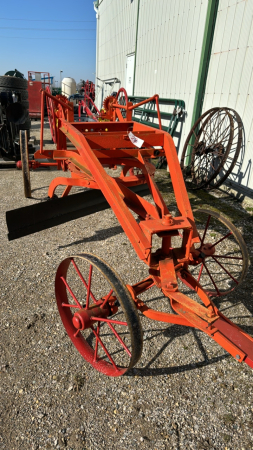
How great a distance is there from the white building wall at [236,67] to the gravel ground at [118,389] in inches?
110

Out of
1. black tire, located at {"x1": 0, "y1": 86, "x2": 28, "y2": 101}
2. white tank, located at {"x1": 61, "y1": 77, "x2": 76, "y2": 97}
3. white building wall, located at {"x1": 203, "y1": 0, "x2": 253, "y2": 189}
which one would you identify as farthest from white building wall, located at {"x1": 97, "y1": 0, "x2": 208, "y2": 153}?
white tank, located at {"x1": 61, "y1": 77, "x2": 76, "y2": 97}

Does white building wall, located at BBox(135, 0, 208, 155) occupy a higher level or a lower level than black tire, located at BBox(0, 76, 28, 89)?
higher

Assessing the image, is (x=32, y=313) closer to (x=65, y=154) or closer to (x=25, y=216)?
(x=25, y=216)

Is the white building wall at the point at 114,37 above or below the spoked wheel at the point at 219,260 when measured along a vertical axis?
above

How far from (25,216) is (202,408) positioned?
223cm

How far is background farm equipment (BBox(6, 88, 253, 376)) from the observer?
1700 millimetres

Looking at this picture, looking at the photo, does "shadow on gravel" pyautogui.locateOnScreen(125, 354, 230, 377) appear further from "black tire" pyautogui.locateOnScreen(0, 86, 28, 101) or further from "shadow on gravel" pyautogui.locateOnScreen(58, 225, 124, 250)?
"black tire" pyautogui.locateOnScreen(0, 86, 28, 101)

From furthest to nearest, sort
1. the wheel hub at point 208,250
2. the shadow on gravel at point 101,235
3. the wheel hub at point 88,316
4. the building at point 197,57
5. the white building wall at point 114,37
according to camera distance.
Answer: the white building wall at point 114,37 < the building at point 197,57 < the shadow on gravel at point 101,235 < the wheel hub at point 208,250 < the wheel hub at point 88,316

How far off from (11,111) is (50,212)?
12.8 ft

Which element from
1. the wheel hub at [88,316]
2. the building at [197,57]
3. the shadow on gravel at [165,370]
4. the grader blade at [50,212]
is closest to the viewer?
the wheel hub at [88,316]

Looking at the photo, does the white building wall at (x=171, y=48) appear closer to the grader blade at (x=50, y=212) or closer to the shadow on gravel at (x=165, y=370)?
the grader blade at (x=50, y=212)

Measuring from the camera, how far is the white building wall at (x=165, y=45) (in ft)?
19.9

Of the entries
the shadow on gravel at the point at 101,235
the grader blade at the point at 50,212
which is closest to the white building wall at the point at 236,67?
the shadow on gravel at the point at 101,235

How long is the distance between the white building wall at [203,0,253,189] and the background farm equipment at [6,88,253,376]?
2.05 meters
